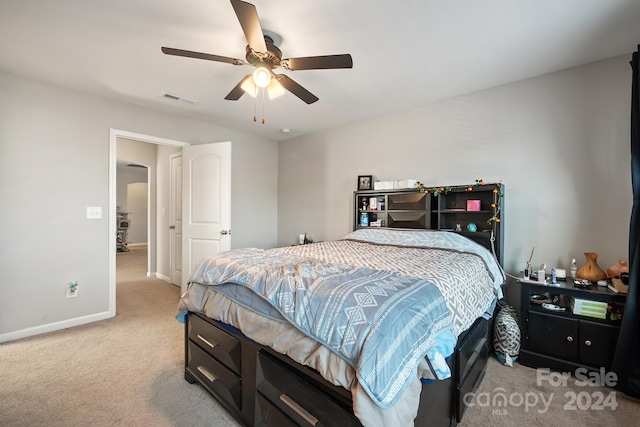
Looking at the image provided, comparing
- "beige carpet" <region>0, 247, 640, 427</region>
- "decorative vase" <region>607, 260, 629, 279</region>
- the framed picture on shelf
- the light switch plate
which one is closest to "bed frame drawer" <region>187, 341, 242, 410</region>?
"beige carpet" <region>0, 247, 640, 427</region>

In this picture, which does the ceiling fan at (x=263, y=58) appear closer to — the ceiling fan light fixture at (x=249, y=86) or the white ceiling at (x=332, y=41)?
the ceiling fan light fixture at (x=249, y=86)

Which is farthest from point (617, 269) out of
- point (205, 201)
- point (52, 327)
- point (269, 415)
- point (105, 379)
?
point (52, 327)

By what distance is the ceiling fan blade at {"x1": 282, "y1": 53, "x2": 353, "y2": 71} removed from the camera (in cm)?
178

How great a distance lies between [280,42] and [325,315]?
2.08m

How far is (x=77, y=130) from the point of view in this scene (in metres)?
3.04

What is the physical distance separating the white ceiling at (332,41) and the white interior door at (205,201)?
0.85 meters

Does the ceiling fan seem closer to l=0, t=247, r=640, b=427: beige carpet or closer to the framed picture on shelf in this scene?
the framed picture on shelf

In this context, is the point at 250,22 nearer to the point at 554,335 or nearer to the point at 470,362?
the point at 470,362

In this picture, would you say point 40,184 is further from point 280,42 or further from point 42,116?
point 280,42

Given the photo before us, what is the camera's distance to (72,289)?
2.99 meters

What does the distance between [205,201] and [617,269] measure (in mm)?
4294

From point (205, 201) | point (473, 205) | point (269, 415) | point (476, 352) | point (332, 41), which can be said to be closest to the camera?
point (269, 415)

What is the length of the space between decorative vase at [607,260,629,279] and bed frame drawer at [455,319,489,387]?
1151 millimetres

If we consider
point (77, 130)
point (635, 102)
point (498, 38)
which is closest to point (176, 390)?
point (77, 130)
